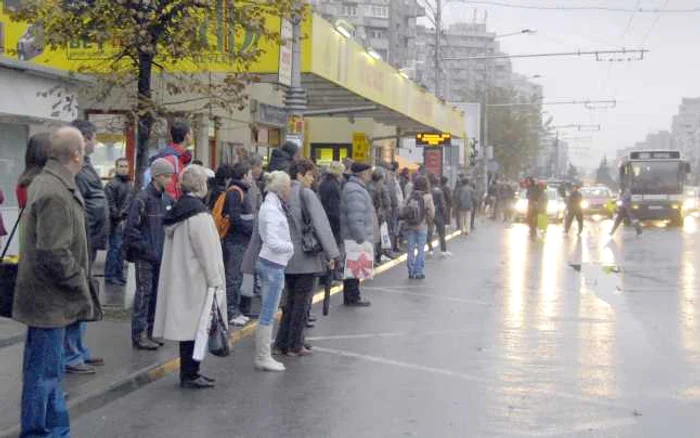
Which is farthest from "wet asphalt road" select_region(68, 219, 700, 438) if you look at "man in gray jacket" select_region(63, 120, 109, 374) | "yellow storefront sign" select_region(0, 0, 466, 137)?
"yellow storefront sign" select_region(0, 0, 466, 137)

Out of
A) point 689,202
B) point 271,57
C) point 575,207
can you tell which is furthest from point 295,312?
point 689,202

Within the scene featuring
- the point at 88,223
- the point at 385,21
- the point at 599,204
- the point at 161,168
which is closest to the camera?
the point at 88,223

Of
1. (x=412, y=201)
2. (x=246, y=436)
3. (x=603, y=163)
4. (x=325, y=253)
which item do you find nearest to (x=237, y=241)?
(x=325, y=253)

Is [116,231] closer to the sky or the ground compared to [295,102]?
closer to the ground

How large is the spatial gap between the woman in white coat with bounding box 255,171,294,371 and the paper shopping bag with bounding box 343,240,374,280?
4454mm

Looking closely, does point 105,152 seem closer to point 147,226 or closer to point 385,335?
point 385,335

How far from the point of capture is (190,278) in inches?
358

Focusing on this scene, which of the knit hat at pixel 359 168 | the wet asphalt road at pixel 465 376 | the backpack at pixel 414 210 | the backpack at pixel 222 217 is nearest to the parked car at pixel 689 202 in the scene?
the backpack at pixel 414 210

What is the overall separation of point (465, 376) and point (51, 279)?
454cm

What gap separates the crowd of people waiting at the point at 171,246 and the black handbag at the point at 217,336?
108mm

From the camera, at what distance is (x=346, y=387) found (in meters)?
9.70

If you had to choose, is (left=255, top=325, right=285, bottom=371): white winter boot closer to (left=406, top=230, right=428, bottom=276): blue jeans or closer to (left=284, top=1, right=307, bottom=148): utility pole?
(left=284, top=1, right=307, bottom=148): utility pole

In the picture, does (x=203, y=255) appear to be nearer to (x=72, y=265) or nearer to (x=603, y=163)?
(x=72, y=265)

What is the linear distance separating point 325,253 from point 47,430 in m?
4.32
